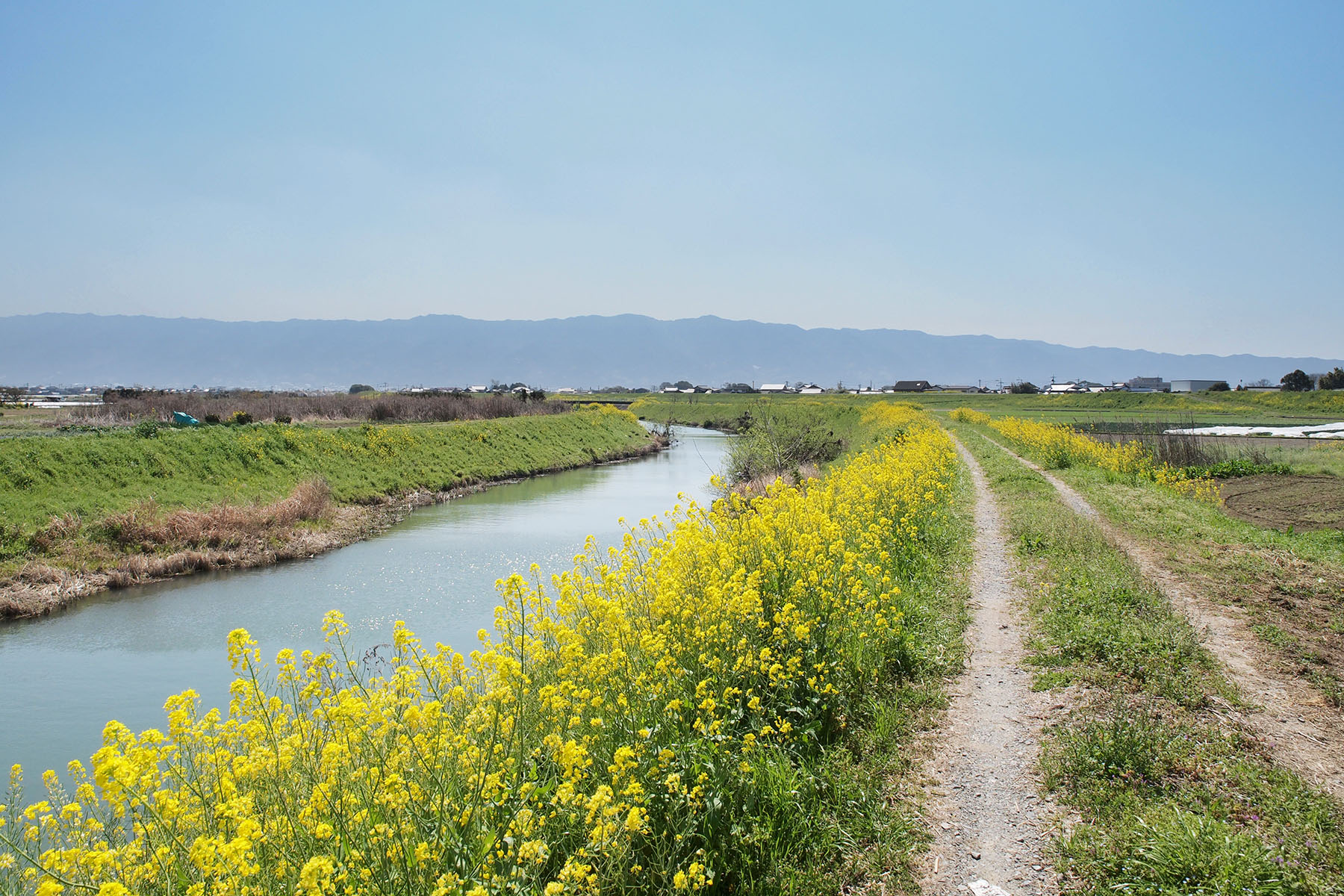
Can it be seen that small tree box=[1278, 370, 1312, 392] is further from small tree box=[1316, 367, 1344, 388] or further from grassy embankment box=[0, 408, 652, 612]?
grassy embankment box=[0, 408, 652, 612]

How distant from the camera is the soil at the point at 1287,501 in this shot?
44.7 feet

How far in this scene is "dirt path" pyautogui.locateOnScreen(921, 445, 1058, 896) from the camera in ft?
12.8

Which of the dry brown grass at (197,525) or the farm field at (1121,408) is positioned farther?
the farm field at (1121,408)

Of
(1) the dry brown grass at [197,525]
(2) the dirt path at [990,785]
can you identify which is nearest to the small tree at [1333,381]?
(2) the dirt path at [990,785]

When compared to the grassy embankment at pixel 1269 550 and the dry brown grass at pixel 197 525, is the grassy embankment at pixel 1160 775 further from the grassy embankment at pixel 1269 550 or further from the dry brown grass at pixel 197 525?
the dry brown grass at pixel 197 525

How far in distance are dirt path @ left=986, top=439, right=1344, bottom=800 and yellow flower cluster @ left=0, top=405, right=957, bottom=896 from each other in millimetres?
2655

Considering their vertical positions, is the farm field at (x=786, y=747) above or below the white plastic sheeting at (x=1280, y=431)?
below

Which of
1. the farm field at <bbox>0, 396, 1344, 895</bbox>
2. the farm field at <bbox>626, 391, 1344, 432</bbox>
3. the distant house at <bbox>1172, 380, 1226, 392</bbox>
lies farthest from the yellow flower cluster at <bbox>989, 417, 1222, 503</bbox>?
the distant house at <bbox>1172, 380, 1226, 392</bbox>

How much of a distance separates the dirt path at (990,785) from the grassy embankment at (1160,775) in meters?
0.17

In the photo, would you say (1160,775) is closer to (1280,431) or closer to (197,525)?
(197,525)

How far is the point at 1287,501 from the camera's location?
1573cm

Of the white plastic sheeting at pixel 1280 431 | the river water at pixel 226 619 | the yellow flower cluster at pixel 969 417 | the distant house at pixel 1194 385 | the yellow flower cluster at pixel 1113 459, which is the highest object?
the distant house at pixel 1194 385

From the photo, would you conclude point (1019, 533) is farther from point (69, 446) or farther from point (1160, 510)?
point (69, 446)

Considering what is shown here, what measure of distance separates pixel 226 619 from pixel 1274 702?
16.2 metres
